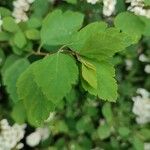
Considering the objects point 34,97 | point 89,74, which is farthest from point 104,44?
point 34,97

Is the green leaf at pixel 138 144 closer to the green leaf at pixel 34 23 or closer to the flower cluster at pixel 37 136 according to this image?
the flower cluster at pixel 37 136

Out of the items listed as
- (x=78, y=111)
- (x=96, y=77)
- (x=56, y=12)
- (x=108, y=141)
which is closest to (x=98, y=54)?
(x=96, y=77)

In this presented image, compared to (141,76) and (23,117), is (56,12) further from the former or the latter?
(141,76)

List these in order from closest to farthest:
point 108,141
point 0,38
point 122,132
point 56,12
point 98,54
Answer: point 98,54 → point 56,12 → point 0,38 → point 122,132 → point 108,141

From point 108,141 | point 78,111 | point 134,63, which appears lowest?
point 108,141

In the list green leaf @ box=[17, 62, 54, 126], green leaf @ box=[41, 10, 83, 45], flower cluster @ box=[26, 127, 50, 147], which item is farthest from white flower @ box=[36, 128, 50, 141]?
green leaf @ box=[17, 62, 54, 126]

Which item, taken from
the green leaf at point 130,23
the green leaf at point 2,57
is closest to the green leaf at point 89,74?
the green leaf at point 130,23
